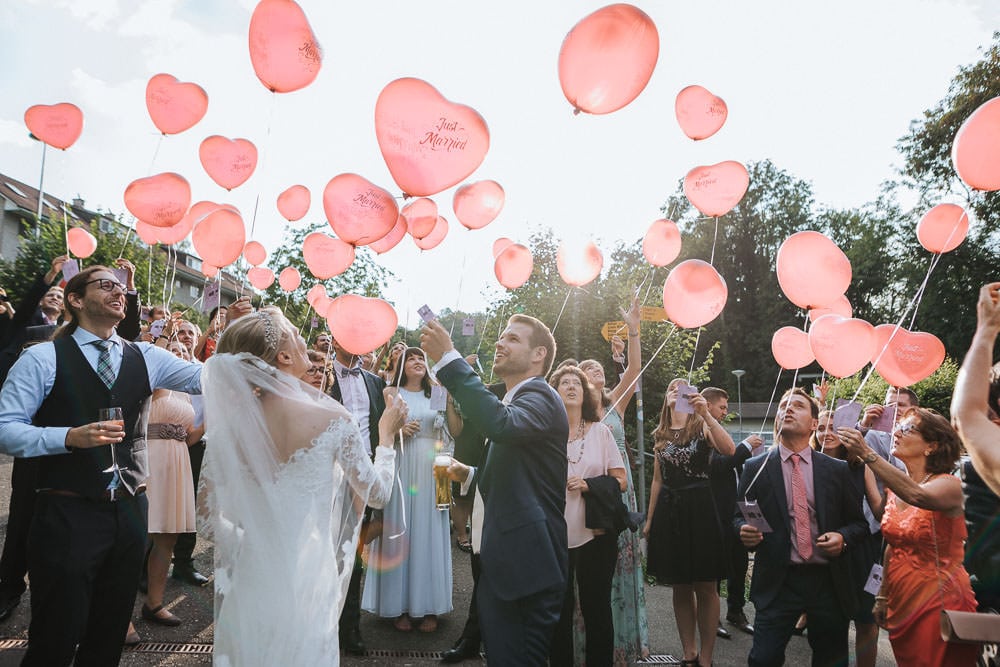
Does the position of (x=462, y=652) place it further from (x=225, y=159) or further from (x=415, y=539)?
(x=225, y=159)

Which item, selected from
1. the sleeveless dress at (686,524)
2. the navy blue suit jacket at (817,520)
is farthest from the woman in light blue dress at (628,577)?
the navy blue suit jacket at (817,520)

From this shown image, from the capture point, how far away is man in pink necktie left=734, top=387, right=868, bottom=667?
3215 millimetres

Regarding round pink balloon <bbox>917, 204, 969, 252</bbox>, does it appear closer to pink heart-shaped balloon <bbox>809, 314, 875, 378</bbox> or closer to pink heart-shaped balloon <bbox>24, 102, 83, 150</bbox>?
pink heart-shaped balloon <bbox>809, 314, 875, 378</bbox>

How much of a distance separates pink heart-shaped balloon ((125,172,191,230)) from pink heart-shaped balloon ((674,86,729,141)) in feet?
14.6

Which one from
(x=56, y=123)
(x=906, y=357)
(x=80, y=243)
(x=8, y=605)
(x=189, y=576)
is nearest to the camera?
(x=8, y=605)

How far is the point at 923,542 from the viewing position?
3033 mm

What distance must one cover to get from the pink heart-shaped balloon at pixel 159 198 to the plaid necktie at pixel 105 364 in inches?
117

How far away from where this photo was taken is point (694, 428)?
445 cm

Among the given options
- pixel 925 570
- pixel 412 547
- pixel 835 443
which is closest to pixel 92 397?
pixel 412 547

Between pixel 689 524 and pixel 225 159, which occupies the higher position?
pixel 225 159

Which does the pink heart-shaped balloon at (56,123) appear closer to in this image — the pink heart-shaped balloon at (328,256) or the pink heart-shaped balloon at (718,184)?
the pink heart-shaped balloon at (328,256)

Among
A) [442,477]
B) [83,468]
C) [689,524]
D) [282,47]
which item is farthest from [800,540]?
[282,47]

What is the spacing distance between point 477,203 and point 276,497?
346 centimetres

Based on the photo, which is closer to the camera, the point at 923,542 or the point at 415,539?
the point at 923,542
